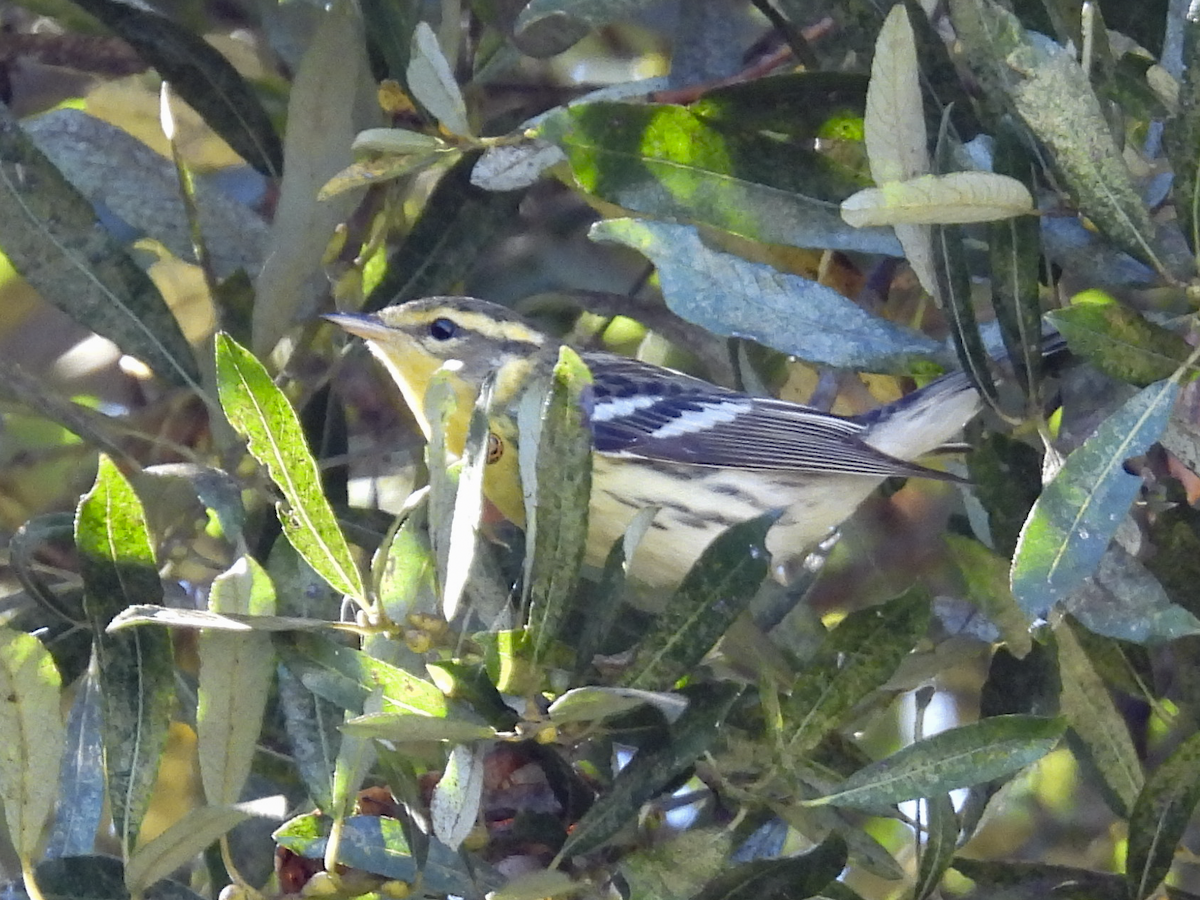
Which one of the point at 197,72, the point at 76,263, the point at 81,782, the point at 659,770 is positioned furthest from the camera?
the point at 197,72

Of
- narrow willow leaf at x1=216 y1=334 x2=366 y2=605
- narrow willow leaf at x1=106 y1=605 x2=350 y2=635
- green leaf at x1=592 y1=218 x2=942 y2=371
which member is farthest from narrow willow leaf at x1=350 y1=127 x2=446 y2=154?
narrow willow leaf at x1=106 y1=605 x2=350 y2=635

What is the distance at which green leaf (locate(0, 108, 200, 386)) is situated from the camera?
8.84 ft

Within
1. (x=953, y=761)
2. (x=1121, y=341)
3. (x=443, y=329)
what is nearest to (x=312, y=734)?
(x=953, y=761)

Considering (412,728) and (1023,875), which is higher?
(412,728)

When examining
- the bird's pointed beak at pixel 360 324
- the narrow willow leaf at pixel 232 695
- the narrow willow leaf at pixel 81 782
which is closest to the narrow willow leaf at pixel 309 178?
the bird's pointed beak at pixel 360 324

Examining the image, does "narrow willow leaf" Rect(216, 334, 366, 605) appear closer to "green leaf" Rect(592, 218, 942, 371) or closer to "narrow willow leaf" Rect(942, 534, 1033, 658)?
"green leaf" Rect(592, 218, 942, 371)

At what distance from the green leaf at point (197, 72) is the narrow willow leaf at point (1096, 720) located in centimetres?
182

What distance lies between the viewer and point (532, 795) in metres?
2.13

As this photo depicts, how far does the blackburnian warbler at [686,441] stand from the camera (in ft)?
11.0

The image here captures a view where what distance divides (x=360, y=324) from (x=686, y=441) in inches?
35.3

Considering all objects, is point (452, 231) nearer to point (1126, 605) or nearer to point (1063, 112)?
point (1063, 112)

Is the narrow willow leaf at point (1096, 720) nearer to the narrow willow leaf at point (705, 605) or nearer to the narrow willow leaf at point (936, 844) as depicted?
the narrow willow leaf at point (936, 844)

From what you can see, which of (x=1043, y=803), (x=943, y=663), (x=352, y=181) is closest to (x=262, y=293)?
(x=352, y=181)

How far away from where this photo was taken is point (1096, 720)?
235 cm
